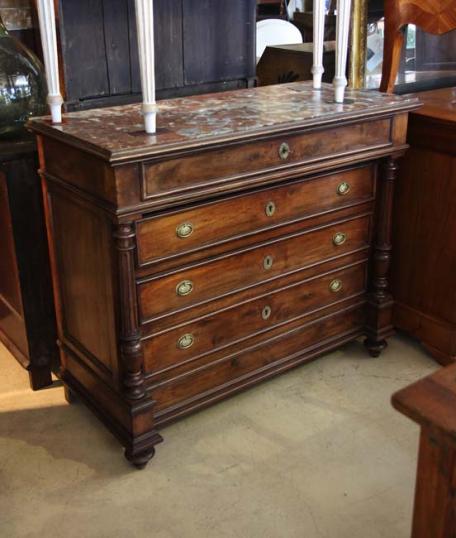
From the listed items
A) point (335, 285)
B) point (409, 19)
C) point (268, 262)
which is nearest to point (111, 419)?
point (268, 262)

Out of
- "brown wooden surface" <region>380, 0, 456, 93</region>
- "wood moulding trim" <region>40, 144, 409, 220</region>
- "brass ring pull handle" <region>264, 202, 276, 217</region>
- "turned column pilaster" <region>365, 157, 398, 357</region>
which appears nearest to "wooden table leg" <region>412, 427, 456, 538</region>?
"wood moulding trim" <region>40, 144, 409, 220</region>

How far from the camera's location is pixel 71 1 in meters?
2.58

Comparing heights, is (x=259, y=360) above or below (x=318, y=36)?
below

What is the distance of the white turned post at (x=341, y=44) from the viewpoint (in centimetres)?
229

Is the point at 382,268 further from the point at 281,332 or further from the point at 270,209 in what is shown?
the point at 270,209

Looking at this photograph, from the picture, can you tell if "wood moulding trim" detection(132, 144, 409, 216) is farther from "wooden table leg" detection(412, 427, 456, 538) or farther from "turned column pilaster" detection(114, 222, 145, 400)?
"wooden table leg" detection(412, 427, 456, 538)

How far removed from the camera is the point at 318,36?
96.4 inches

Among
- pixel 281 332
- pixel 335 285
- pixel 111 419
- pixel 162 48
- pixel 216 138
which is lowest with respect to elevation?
pixel 111 419

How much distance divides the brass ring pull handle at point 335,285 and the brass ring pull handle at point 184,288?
634 millimetres

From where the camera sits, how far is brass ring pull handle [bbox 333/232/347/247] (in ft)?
8.06

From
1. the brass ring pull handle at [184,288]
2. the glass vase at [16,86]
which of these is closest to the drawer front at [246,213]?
the brass ring pull handle at [184,288]

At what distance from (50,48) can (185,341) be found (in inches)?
36.6

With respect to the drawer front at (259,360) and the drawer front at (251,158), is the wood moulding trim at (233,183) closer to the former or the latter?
the drawer front at (251,158)

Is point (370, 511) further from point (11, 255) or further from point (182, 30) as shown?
point (182, 30)
